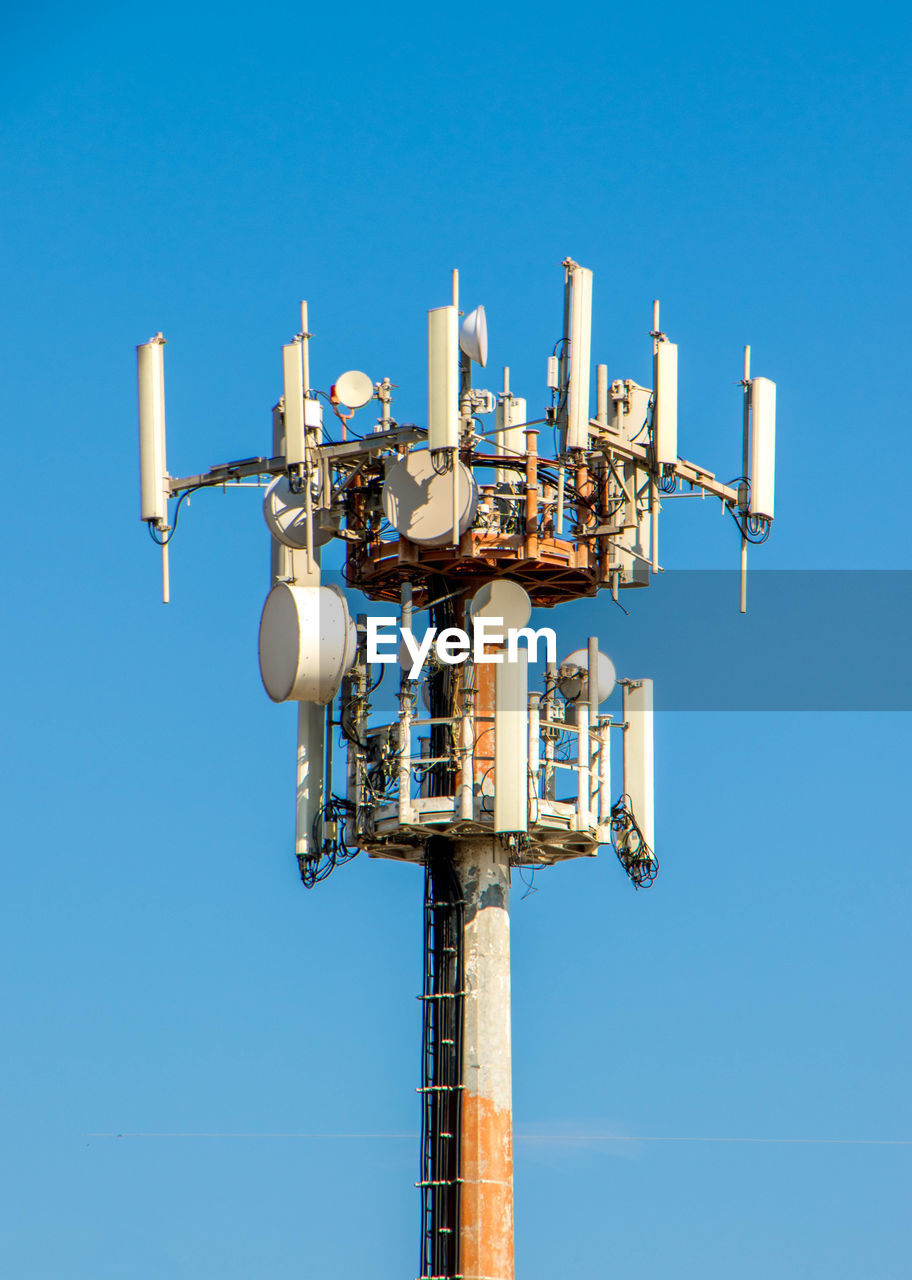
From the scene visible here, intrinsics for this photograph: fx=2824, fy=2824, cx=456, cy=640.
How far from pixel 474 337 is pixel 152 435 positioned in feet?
21.1

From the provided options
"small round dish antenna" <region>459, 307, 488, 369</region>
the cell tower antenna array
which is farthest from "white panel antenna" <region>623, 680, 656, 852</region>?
"small round dish antenna" <region>459, 307, 488, 369</region>

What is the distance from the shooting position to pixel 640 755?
52.9 m

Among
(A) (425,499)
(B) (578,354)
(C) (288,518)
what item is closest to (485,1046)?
(A) (425,499)

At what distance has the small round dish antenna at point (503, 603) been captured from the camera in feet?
167

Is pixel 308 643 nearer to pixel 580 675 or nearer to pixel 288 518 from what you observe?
pixel 288 518

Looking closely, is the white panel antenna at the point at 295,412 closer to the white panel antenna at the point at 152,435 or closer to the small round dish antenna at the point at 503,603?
the white panel antenna at the point at 152,435

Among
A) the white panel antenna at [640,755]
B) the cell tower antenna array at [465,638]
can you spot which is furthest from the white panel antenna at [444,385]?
the white panel antenna at [640,755]

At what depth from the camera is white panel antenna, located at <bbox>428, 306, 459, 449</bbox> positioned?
48438 mm

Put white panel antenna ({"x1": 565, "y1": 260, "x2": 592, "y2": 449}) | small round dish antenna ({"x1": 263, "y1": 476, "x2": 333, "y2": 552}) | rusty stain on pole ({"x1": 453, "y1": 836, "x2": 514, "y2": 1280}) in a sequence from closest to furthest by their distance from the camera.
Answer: white panel antenna ({"x1": 565, "y1": 260, "x2": 592, "y2": 449})
rusty stain on pole ({"x1": 453, "y1": 836, "x2": 514, "y2": 1280})
small round dish antenna ({"x1": 263, "y1": 476, "x2": 333, "y2": 552})

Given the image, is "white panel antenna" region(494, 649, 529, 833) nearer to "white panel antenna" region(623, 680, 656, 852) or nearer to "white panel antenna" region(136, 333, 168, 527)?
"white panel antenna" region(623, 680, 656, 852)

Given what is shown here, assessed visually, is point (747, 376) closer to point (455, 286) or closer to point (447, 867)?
point (455, 286)

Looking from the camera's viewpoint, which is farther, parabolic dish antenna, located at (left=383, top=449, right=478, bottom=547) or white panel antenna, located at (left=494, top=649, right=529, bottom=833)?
parabolic dish antenna, located at (left=383, top=449, right=478, bottom=547)

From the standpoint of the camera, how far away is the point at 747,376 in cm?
5275

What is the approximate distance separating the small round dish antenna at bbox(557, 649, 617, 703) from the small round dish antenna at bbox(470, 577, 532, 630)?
1.63 metres
